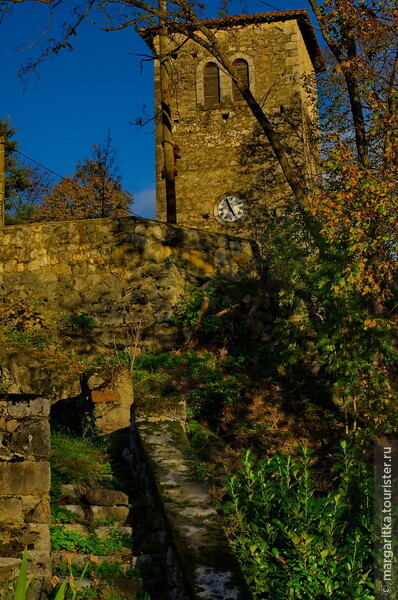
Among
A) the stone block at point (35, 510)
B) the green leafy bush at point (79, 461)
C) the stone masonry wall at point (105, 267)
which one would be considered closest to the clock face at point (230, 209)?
the stone masonry wall at point (105, 267)

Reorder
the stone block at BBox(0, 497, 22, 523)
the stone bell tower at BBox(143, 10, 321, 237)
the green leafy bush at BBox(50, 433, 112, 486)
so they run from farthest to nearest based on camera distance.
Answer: the stone bell tower at BBox(143, 10, 321, 237), the green leafy bush at BBox(50, 433, 112, 486), the stone block at BBox(0, 497, 22, 523)

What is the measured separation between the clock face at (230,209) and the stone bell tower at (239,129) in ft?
0.09

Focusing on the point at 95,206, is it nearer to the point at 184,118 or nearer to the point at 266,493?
the point at 184,118

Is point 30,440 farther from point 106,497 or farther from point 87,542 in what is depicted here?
point 106,497

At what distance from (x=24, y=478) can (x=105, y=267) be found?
8.20 meters

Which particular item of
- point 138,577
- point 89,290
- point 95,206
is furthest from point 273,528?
point 95,206

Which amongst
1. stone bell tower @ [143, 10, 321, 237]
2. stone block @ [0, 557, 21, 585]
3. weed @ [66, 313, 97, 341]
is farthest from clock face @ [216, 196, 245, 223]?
stone block @ [0, 557, 21, 585]

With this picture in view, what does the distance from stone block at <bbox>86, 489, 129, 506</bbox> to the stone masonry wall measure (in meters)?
6.44

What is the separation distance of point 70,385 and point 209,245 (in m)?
4.76

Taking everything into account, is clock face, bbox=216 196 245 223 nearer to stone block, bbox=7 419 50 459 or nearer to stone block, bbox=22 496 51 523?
stone block, bbox=7 419 50 459

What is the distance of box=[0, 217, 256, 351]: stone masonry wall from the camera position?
13180mm

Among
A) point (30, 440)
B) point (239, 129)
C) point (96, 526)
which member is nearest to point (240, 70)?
point (239, 129)

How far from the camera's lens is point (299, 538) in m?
5.36

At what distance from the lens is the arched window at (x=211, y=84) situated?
2131 centimetres
